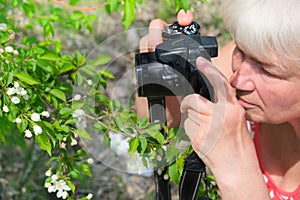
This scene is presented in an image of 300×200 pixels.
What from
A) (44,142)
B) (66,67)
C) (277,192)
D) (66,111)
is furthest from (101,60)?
(277,192)

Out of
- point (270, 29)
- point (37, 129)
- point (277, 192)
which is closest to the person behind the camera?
point (37, 129)

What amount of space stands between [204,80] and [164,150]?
209 mm

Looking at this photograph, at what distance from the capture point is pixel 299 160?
2084 mm

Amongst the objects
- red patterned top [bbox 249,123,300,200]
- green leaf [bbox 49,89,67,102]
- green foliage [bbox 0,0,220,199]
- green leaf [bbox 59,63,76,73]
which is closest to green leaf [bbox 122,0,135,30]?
green foliage [bbox 0,0,220,199]

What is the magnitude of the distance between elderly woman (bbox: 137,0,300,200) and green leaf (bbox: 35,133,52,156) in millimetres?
352

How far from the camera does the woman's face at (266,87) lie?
1.61m

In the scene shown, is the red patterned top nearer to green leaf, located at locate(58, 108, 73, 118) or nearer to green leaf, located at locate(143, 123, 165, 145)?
green leaf, located at locate(143, 123, 165, 145)

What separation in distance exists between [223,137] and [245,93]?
0.16 meters

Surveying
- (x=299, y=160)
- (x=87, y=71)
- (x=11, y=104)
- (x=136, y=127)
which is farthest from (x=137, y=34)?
(x=299, y=160)

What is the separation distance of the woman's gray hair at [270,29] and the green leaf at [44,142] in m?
0.58

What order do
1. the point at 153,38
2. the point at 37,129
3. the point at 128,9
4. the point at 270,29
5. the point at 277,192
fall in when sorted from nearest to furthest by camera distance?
the point at 37,129
the point at 270,29
the point at 153,38
the point at 128,9
the point at 277,192

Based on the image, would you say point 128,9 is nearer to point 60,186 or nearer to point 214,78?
point 214,78

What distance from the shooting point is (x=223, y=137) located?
5.20 ft

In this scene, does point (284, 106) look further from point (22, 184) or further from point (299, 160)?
point (22, 184)
